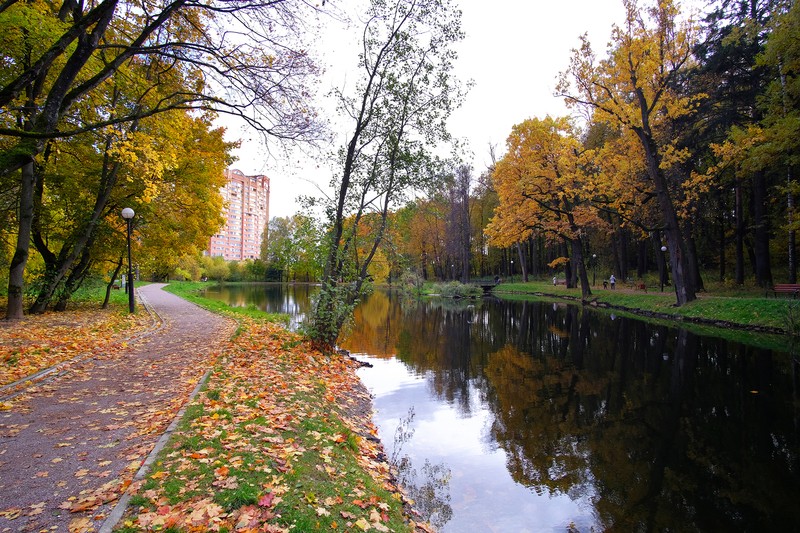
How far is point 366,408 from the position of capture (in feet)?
27.5

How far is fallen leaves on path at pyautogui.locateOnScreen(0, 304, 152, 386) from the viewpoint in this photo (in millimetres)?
7191

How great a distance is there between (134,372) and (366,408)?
4310 mm

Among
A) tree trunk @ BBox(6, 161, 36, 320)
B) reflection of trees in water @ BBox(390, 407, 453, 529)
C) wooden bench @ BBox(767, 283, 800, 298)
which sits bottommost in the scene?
reflection of trees in water @ BBox(390, 407, 453, 529)

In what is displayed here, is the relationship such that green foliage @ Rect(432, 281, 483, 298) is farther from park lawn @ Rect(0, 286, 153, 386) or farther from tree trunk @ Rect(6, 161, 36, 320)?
tree trunk @ Rect(6, 161, 36, 320)

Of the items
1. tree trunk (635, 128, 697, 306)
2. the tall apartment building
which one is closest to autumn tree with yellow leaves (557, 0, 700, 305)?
tree trunk (635, 128, 697, 306)

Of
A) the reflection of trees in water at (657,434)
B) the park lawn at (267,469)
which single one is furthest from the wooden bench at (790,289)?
the park lawn at (267,469)

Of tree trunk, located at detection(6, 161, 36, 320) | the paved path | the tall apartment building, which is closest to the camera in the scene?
the paved path

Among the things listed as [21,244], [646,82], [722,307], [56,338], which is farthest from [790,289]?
[21,244]

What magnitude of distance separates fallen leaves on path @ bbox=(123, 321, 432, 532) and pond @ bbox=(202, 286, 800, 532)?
35.9 inches

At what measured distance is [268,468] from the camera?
4.11m

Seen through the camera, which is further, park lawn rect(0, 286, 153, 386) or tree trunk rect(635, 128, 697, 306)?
tree trunk rect(635, 128, 697, 306)

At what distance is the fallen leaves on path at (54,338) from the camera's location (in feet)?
23.6

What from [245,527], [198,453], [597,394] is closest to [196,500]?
[245,527]

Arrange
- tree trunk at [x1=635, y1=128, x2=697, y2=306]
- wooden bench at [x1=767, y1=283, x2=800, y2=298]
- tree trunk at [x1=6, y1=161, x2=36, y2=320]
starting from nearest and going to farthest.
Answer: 1. tree trunk at [x1=6, y1=161, x2=36, y2=320]
2. wooden bench at [x1=767, y1=283, x2=800, y2=298]
3. tree trunk at [x1=635, y1=128, x2=697, y2=306]
